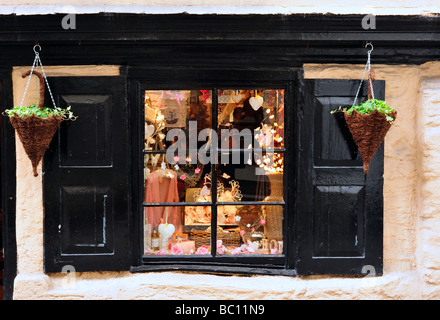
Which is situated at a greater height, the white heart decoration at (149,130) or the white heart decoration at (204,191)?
the white heart decoration at (149,130)

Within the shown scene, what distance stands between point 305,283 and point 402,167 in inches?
53.7

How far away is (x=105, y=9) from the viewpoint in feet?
11.2

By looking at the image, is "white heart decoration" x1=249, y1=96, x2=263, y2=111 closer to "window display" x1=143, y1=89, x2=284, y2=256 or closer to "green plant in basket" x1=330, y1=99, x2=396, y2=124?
"window display" x1=143, y1=89, x2=284, y2=256

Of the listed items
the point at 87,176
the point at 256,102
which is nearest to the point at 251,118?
the point at 256,102

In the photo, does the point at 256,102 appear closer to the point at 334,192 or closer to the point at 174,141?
the point at 174,141

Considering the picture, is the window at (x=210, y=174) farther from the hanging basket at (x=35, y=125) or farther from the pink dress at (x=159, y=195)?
the hanging basket at (x=35, y=125)

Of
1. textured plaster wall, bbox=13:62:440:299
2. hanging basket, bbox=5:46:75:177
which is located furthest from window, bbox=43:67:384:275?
hanging basket, bbox=5:46:75:177

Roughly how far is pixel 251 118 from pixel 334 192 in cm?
101

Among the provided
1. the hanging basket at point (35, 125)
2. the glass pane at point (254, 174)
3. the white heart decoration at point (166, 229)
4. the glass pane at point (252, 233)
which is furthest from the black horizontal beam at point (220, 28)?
the white heart decoration at point (166, 229)

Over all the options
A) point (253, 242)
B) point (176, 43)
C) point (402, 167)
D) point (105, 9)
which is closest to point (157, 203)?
point (253, 242)

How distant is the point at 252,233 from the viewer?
13.2 feet

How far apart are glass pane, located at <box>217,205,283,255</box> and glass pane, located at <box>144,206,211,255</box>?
161mm

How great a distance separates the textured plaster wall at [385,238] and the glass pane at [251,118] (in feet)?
1.40

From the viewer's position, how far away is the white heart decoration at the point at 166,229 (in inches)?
157
